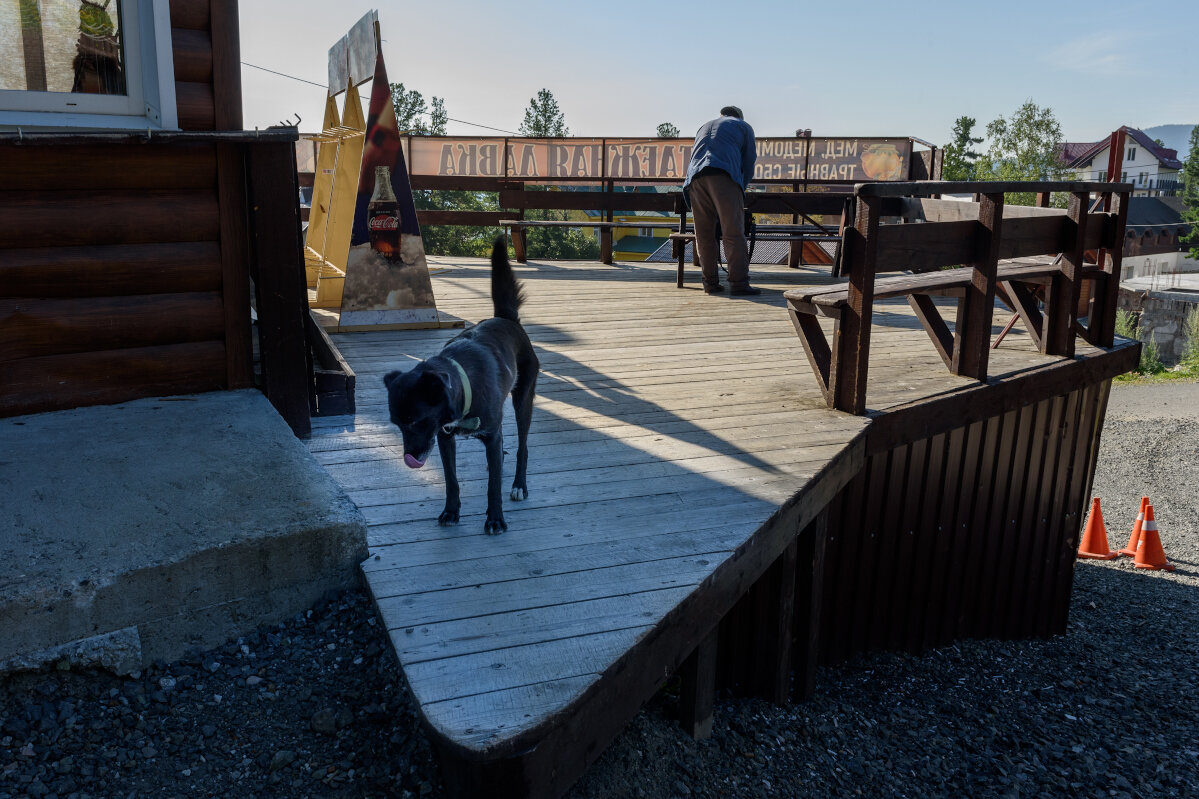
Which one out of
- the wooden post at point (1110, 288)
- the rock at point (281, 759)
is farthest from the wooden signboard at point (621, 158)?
the rock at point (281, 759)

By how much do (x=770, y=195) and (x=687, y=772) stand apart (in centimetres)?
793

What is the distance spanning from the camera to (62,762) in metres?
2.16

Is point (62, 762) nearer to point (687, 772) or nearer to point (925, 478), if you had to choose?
point (687, 772)

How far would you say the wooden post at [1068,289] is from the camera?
5645mm

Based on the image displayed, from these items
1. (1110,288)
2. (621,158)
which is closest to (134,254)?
(1110,288)

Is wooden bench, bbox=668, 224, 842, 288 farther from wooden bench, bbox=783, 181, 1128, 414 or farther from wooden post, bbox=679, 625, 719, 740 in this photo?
wooden post, bbox=679, 625, 719, 740

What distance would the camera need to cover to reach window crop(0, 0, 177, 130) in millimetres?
3373

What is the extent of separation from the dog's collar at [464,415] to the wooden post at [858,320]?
7.36 feet

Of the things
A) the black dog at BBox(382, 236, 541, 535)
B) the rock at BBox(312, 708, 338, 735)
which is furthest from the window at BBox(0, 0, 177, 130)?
the rock at BBox(312, 708, 338, 735)

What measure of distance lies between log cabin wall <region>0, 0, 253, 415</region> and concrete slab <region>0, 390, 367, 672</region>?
417 mm

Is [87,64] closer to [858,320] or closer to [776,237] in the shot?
[858,320]

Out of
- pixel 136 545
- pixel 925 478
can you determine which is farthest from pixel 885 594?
pixel 136 545

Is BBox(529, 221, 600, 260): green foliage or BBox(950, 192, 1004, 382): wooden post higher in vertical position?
BBox(950, 192, 1004, 382): wooden post

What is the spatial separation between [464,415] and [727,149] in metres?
6.17
